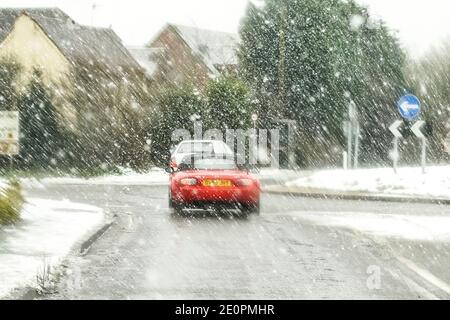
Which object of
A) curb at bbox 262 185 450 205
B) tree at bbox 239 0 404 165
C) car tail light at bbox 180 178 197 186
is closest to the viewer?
car tail light at bbox 180 178 197 186

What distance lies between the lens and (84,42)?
48125mm

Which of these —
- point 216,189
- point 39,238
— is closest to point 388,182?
point 216,189

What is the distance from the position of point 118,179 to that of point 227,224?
1835cm

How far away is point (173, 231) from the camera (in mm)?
13641

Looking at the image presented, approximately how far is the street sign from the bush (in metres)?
2.45

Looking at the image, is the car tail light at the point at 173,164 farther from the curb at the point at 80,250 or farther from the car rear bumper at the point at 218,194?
the curb at the point at 80,250

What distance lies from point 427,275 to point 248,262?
219 centimetres

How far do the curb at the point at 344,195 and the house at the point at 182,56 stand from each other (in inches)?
1425

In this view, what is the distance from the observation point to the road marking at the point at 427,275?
8352 mm

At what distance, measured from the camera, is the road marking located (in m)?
8.35

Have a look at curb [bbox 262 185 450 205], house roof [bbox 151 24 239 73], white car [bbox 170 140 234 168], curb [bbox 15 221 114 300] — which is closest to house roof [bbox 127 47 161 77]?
house roof [bbox 151 24 239 73]

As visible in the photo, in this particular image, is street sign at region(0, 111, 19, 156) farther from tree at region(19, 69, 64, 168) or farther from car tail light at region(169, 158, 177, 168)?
tree at region(19, 69, 64, 168)

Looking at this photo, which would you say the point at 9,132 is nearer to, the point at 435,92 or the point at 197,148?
the point at 197,148
